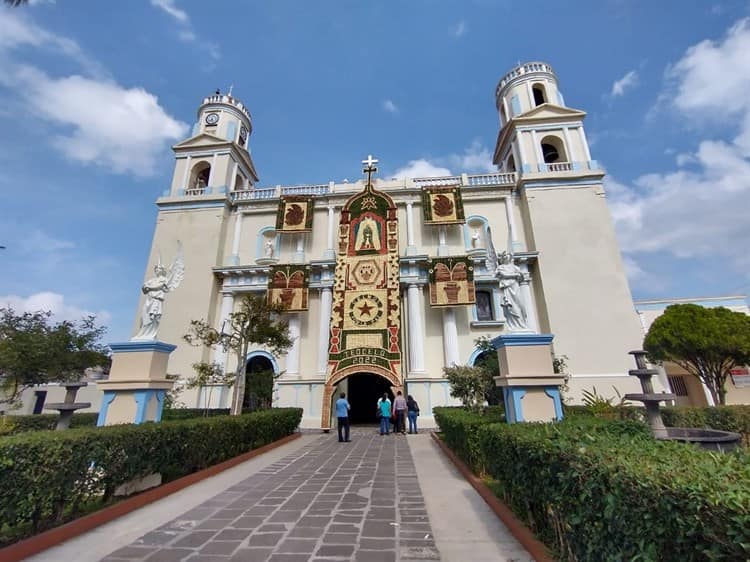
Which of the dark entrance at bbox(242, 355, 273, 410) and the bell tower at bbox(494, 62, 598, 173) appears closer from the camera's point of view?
the dark entrance at bbox(242, 355, 273, 410)

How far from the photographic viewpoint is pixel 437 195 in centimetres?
1888

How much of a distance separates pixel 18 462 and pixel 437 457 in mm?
7339

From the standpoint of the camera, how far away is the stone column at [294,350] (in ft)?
53.9

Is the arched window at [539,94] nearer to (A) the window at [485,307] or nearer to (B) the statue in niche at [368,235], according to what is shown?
(A) the window at [485,307]

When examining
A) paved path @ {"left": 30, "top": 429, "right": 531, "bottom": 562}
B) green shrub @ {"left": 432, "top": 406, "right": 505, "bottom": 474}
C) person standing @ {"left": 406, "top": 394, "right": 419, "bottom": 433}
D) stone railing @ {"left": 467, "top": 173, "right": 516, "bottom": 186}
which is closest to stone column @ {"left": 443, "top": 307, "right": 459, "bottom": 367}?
person standing @ {"left": 406, "top": 394, "right": 419, "bottom": 433}

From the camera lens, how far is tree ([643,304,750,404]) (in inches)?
587

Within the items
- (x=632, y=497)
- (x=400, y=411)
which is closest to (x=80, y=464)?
(x=632, y=497)

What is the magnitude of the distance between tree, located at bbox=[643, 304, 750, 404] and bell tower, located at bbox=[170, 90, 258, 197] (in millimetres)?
23784

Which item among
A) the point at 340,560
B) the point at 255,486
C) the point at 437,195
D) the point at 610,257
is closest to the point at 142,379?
the point at 255,486

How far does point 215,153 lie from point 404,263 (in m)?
13.4

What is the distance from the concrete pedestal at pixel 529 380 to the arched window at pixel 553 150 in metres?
17.5

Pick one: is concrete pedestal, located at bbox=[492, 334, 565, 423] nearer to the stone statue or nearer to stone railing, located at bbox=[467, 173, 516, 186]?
the stone statue

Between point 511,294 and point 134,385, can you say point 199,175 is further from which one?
point 511,294

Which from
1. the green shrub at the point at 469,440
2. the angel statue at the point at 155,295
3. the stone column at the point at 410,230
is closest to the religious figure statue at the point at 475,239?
the stone column at the point at 410,230
